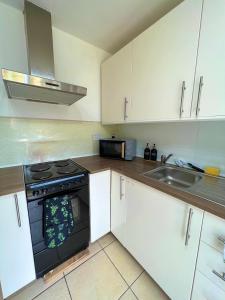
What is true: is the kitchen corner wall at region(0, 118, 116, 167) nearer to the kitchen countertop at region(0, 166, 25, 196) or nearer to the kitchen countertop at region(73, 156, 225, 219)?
the kitchen countertop at region(0, 166, 25, 196)

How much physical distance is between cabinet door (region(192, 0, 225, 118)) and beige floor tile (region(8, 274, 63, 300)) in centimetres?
181

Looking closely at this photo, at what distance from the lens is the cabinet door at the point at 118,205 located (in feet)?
4.40

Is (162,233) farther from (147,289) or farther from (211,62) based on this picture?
(211,62)

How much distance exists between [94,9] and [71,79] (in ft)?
2.18

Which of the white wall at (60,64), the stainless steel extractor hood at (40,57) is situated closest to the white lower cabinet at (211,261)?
the stainless steel extractor hood at (40,57)

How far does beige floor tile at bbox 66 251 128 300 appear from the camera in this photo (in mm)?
1078

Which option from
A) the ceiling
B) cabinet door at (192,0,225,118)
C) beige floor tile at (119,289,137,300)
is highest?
the ceiling

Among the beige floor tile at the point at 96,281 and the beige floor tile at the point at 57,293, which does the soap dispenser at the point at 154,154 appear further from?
the beige floor tile at the point at 57,293

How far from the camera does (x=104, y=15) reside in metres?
1.25

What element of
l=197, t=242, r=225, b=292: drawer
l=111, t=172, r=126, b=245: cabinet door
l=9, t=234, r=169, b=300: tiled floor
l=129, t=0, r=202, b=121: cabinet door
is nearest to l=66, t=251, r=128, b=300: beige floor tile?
l=9, t=234, r=169, b=300: tiled floor

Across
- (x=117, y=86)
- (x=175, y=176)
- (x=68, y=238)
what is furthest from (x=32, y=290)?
(x=117, y=86)

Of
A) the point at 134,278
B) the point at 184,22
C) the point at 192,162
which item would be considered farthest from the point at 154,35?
the point at 134,278

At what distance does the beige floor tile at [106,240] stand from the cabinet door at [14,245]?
2.37 ft

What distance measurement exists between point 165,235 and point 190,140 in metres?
0.90
